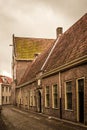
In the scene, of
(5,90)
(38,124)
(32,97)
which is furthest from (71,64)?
(5,90)

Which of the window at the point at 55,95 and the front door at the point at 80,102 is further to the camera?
the window at the point at 55,95

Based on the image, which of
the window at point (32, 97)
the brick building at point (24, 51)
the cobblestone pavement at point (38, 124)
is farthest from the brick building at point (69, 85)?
the brick building at point (24, 51)

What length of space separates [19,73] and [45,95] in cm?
2594

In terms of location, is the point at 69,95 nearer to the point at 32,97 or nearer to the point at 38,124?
the point at 38,124

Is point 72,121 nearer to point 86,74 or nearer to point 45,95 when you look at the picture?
point 86,74

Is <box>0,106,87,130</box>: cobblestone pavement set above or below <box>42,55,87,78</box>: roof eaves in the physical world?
below

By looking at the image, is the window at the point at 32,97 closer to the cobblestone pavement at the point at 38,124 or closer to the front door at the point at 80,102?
A: the cobblestone pavement at the point at 38,124

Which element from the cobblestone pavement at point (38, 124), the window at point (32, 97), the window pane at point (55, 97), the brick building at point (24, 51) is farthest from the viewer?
the brick building at point (24, 51)

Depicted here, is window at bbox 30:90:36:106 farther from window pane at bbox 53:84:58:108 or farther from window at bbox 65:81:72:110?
window at bbox 65:81:72:110

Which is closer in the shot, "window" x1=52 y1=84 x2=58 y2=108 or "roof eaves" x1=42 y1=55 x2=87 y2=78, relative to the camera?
"roof eaves" x1=42 y1=55 x2=87 y2=78

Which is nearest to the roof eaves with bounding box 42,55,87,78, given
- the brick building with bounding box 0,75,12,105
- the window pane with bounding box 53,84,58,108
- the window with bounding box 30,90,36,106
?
the window pane with bounding box 53,84,58,108

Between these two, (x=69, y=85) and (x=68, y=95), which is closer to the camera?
(x=69, y=85)

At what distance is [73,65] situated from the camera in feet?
57.1

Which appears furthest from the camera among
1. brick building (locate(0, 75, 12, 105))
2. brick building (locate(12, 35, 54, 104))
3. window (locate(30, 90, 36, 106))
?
brick building (locate(0, 75, 12, 105))
